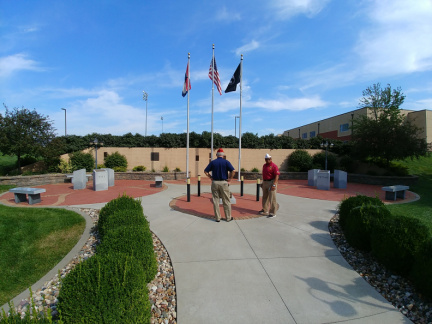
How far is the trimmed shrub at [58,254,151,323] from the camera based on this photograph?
1.93m

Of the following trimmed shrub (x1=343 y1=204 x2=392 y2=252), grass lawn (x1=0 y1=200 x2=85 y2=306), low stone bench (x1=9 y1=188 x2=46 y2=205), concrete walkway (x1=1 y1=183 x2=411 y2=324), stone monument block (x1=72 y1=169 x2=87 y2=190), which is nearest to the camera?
concrete walkway (x1=1 y1=183 x2=411 y2=324)

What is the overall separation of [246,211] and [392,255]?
4.00 meters

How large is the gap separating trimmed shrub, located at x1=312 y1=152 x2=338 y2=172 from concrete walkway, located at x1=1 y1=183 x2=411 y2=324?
1351cm

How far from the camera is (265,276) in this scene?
11.3 ft

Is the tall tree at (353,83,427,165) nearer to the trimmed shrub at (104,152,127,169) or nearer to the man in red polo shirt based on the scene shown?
the man in red polo shirt

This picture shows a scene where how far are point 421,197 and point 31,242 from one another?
45.5 ft

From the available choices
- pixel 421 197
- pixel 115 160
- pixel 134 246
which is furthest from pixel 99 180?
pixel 421 197

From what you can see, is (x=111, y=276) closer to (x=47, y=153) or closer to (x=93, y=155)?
(x=47, y=153)

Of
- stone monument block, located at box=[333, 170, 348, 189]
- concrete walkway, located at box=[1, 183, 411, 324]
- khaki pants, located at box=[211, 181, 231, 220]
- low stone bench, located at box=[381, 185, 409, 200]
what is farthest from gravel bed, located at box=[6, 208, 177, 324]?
stone monument block, located at box=[333, 170, 348, 189]

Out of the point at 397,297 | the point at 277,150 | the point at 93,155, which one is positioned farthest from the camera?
the point at 277,150

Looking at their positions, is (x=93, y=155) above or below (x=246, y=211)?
above

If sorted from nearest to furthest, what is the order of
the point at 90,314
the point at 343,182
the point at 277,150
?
1. the point at 90,314
2. the point at 343,182
3. the point at 277,150

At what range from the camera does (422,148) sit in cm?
1416

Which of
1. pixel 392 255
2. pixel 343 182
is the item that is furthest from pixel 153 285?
pixel 343 182
